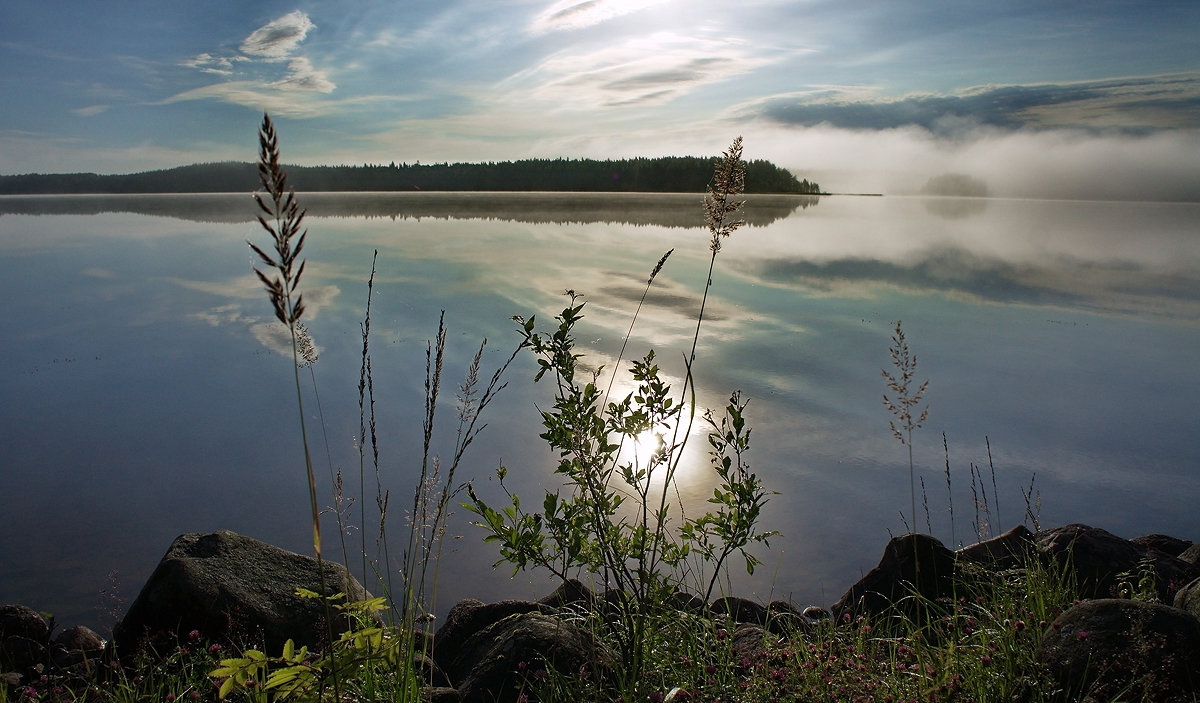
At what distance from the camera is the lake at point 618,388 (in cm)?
498

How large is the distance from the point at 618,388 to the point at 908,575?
3.68 meters

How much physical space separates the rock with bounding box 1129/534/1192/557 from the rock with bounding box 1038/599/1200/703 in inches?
98.1

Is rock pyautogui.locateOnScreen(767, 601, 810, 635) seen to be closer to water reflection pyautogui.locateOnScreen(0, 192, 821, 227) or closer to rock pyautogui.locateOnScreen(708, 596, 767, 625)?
rock pyautogui.locateOnScreen(708, 596, 767, 625)

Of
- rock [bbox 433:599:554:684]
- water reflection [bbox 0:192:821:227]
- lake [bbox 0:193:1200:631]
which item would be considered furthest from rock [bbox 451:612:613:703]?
water reflection [bbox 0:192:821:227]

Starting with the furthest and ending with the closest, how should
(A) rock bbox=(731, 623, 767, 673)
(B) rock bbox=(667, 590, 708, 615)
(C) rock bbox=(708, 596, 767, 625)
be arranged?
(C) rock bbox=(708, 596, 767, 625) → (B) rock bbox=(667, 590, 708, 615) → (A) rock bbox=(731, 623, 767, 673)

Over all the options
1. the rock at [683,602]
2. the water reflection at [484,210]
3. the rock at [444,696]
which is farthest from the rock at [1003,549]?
the water reflection at [484,210]

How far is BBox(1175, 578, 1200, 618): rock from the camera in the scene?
290 centimetres

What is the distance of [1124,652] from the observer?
2.32 meters

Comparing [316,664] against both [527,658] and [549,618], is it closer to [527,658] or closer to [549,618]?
[527,658]

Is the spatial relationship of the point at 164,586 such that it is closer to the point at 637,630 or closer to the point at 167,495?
the point at 637,630

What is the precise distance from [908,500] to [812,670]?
10.6ft

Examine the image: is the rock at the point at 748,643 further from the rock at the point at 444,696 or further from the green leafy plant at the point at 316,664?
the green leafy plant at the point at 316,664

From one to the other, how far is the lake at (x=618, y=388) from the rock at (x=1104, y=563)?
0.56 metres

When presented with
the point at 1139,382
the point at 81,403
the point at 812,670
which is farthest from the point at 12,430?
the point at 1139,382
